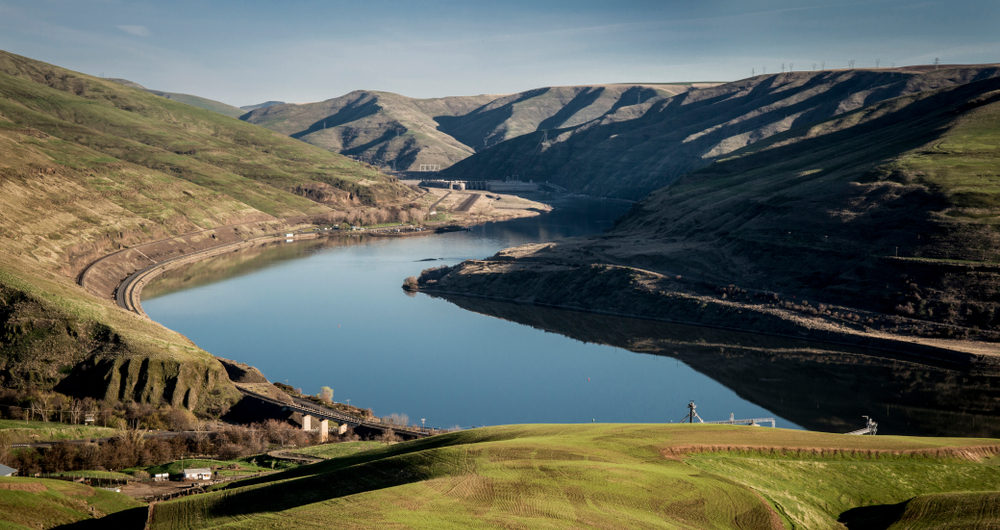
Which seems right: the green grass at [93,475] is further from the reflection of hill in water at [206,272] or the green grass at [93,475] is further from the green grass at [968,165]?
the green grass at [968,165]

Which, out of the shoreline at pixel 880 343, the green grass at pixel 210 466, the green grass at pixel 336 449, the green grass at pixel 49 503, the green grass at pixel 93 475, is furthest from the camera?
the shoreline at pixel 880 343

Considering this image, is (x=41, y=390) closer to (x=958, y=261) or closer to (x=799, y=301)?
(x=799, y=301)

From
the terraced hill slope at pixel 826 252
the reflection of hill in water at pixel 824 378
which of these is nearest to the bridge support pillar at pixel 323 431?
the reflection of hill in water at pixel 824 378

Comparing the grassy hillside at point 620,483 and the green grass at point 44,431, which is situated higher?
the grassy hillside at point 620,483

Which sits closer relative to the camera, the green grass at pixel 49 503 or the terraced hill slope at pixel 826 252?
the green grass at pixel 49 503

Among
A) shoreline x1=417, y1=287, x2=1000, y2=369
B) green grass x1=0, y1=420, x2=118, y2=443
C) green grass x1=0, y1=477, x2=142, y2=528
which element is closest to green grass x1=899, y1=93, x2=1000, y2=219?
shoreline x1=417, y1=287, x2=1000, y2=369

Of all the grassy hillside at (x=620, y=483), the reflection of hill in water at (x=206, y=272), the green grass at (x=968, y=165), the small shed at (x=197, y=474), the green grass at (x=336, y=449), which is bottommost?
the green grass at (x=336, y=449)

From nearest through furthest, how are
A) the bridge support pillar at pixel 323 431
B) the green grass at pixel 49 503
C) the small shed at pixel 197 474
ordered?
the green grass at pixel 49 503
the small shed at pixel 197 474
the bridge support pillar at pixel 323 431
